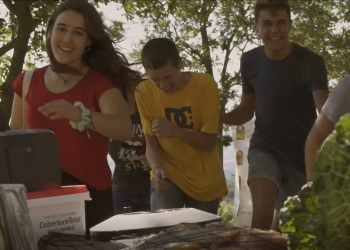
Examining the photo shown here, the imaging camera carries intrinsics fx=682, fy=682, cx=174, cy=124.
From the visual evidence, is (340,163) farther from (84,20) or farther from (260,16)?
(260,16)

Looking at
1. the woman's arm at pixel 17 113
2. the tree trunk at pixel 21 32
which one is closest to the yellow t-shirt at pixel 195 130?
the woman's arm at pixel 17 113

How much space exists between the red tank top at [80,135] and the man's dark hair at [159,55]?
0.95m

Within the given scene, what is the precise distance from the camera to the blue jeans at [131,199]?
456cm

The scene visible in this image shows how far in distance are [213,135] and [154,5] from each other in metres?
9.70

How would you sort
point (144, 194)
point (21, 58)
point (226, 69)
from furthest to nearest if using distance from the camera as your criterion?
point (226, 69), point (21, 58), point (144, 194)

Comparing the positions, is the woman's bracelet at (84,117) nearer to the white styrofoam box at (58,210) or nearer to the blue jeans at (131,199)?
the white styrofoam box at (58,210)

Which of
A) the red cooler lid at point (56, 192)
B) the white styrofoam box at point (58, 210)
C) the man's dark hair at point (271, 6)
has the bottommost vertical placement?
the white styrofoam box at point (58, 210)

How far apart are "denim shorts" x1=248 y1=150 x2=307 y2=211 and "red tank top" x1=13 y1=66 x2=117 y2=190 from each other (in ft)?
3.60

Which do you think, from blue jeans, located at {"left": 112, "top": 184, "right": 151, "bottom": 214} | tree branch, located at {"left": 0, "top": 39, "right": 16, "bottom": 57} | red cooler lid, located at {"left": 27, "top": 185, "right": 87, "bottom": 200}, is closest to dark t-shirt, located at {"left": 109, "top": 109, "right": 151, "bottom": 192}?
blue jeans, located at {"left": 112, "top": 184, "right": 151, "bottom": 214}

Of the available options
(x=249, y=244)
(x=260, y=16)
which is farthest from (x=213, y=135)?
(x=249, y=244)

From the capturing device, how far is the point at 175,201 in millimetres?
3814

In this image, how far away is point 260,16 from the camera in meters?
4.00

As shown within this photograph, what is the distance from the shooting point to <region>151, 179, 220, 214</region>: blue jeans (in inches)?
148

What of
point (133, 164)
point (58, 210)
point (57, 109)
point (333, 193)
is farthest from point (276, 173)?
point (333, 193)
